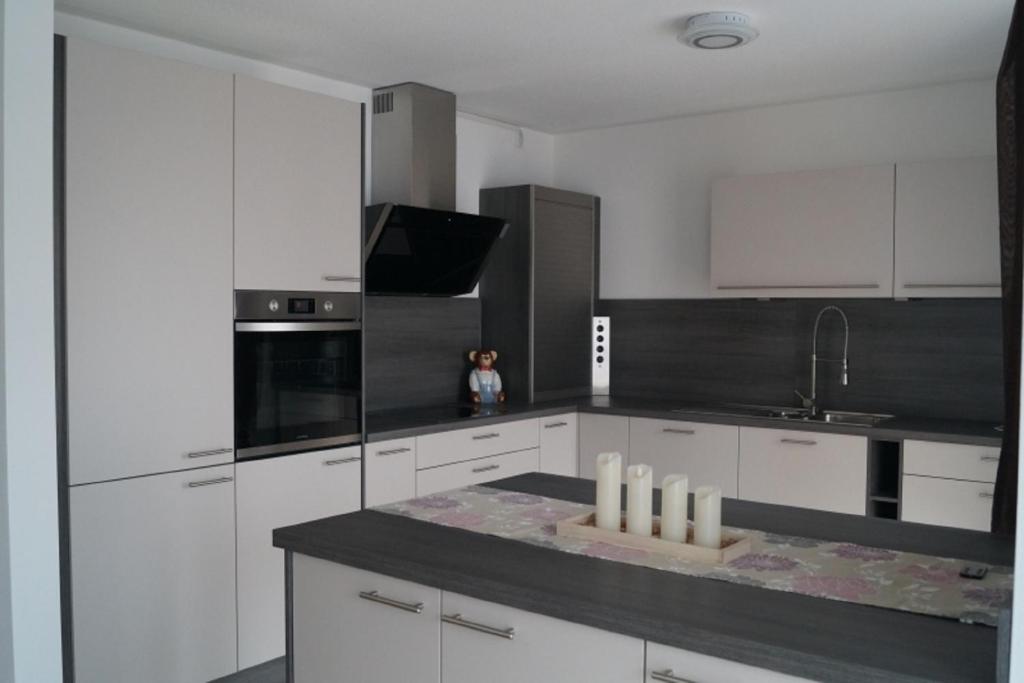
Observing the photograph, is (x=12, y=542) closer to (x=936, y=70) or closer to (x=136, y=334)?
(x=136, y=334)

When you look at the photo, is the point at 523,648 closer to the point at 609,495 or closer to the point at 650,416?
the point at 609,495

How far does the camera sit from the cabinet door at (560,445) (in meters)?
4.80

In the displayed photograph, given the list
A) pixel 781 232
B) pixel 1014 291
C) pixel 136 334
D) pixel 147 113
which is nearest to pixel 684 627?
pixel 1014 291

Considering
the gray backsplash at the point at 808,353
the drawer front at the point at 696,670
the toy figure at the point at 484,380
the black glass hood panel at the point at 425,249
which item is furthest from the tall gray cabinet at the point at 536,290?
the drawer front at the point at 696,670

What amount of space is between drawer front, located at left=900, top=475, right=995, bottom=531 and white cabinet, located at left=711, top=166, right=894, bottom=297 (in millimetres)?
907

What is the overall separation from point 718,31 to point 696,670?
103 inches

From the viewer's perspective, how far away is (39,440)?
235 centimetres

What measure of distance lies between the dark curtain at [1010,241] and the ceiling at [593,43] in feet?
3.70

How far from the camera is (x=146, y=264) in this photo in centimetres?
304

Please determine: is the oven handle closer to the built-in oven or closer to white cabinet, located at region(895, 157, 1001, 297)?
the built-in oven

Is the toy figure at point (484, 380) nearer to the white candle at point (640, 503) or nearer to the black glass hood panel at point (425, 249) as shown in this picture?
the black glass hood panel at point (425, 249)

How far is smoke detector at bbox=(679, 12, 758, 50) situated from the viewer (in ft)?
10.9

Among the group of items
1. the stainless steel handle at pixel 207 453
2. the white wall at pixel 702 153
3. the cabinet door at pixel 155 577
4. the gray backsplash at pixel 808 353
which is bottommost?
the cabinet door at pixel 155 577

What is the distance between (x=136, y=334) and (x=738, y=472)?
285 cm
